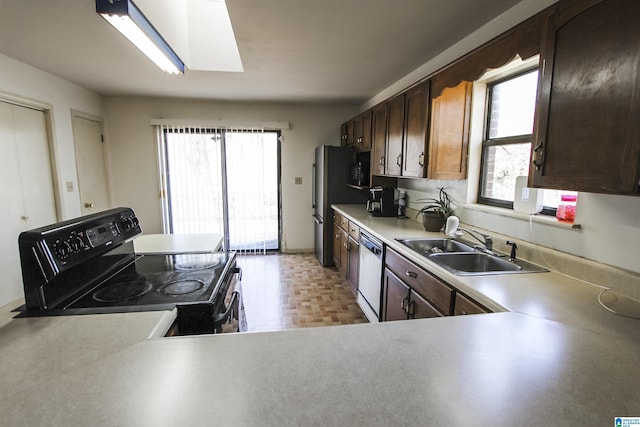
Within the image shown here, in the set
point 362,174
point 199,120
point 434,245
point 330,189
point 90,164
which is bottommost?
point 434,245

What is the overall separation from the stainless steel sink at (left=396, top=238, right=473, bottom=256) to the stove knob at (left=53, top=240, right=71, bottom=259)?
191cm

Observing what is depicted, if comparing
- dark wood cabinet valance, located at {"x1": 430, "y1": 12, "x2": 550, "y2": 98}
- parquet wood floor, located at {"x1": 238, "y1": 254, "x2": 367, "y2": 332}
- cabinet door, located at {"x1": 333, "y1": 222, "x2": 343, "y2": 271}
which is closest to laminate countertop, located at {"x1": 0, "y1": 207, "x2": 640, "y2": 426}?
dark wood cabinet valance, located at {"x1": 430, "y1": 12, "x2": 550, "y2": 98}

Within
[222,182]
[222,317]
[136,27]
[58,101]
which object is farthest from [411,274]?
[58,101]

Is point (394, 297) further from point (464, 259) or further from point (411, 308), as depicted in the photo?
point (464, 259)

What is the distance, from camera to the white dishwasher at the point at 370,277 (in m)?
2.52

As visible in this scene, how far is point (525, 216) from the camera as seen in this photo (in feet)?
6.13

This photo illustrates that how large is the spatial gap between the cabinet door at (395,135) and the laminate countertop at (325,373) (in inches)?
79.8

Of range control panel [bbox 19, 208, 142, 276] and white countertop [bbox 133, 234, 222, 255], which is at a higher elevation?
range control panel [bbox 19, 208, 142, 276]

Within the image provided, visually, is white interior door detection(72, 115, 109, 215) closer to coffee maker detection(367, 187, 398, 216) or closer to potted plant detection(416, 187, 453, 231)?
coffee maker detection(367, 187, 398, 216)

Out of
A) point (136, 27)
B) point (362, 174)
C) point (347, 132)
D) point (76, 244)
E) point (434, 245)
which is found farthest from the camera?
point (347, 132)

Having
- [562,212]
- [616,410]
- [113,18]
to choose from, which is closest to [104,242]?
[113,18]

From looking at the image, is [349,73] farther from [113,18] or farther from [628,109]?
[628,109]

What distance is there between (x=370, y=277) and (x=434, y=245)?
69cm

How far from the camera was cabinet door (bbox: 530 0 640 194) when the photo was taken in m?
1.01
